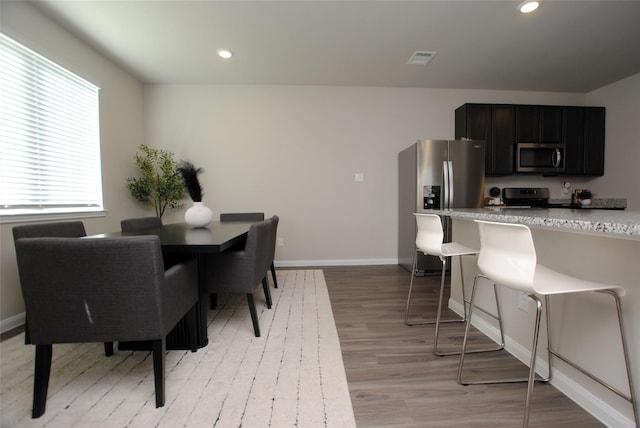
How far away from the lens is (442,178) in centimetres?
324

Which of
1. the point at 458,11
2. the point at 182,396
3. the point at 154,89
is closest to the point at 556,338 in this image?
the point at 182,396

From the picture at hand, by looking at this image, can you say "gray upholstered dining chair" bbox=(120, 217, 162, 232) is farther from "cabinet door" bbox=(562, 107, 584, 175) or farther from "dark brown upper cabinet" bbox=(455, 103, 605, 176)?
"cabinet door" bbox=(562, 107, 584, 175)

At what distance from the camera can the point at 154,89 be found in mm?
3656

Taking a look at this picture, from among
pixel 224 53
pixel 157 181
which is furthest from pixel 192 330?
pixel 224 53

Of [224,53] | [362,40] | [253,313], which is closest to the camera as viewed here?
[253,313]

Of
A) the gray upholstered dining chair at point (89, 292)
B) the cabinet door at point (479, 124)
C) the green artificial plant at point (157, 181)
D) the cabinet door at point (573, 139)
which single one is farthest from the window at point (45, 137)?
the cabinet door at point (573, 139)

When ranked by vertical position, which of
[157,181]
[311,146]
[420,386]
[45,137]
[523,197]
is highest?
[311,146]

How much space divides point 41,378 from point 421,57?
3.86 metres

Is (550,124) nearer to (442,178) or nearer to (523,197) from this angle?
(523,197)

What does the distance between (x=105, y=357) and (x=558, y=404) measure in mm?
2414

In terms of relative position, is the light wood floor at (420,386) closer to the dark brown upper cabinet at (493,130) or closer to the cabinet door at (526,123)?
the dark brown upper cabinet at (493,130)

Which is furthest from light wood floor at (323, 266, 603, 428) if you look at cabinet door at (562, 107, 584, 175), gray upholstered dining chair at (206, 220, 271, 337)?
cabinet door at (562, 107, 584, 175)

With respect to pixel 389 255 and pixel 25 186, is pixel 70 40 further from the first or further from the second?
pixel 389 255

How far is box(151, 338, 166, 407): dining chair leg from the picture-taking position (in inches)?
44.9
